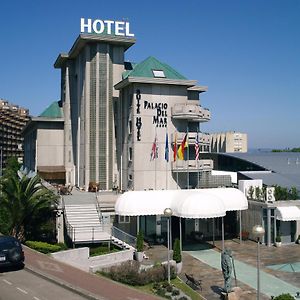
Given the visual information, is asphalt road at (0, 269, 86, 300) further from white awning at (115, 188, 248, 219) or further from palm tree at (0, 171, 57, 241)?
white awning at (115, 188, 248, 219)

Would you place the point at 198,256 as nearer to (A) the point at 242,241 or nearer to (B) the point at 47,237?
(A) the point at 242,241

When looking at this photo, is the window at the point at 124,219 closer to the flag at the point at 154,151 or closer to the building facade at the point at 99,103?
the flag at the point at 154,151

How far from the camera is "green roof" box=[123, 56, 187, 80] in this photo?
48031mm

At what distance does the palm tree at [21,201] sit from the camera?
109 ft

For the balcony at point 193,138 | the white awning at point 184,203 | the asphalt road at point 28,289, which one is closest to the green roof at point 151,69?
the balcony at point 193,138

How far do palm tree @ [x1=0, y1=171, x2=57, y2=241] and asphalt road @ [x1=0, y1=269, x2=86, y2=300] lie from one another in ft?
27.7

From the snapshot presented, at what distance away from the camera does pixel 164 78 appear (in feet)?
156

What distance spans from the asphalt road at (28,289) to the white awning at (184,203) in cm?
1300

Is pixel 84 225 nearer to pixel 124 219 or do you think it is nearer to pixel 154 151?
pixel 124 219

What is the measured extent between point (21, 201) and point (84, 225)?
5.60 meters

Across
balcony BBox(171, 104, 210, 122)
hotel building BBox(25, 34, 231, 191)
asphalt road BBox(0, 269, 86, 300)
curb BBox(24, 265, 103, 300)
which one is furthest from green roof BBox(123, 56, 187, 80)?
asphalt road BBox(0, 269, 86, 300)

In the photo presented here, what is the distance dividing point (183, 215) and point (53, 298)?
16216mm

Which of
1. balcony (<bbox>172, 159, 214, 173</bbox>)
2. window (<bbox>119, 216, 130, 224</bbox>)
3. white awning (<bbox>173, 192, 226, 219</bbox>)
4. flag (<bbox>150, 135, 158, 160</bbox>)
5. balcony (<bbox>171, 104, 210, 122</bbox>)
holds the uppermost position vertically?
balcony (<bbox>171, 104, 210, 122</bbox>)

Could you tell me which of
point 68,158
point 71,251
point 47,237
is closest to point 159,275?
point 71,251
